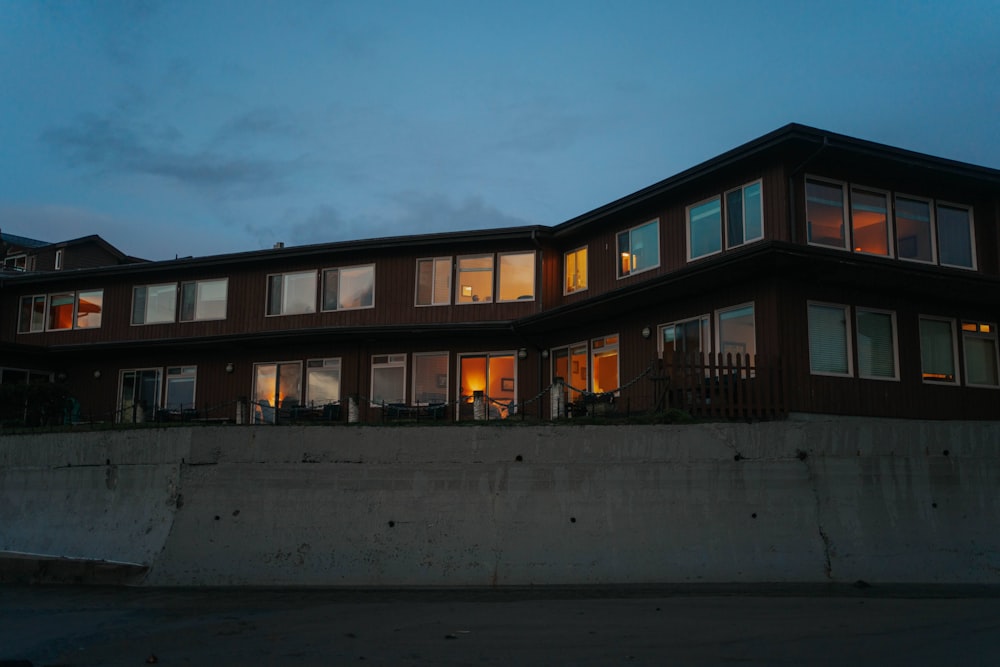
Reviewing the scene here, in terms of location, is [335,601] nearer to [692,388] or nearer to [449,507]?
[449,507]

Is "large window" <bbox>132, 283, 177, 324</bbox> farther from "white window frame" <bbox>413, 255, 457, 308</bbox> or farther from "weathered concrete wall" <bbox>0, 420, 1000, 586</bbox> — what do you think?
"weathered concrete wall" <bbox>0, 420, 1000, 586</bbox>

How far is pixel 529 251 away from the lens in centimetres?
2567

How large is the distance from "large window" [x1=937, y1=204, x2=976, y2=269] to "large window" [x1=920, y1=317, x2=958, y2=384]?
1.35 m

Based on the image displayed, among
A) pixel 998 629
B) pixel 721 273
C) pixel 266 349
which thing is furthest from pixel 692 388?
pixel 266 349

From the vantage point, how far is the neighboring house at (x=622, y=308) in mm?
18312

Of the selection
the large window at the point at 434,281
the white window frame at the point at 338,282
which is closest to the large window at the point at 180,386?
the white window frame at the point at 338,282

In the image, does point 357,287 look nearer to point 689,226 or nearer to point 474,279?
point 474,279

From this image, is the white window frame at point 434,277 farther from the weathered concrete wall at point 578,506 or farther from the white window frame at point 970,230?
the white window frame at point 970,230

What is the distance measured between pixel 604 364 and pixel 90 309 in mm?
17519

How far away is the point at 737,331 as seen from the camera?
19203 mm

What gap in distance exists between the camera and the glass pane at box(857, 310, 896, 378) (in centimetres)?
1886

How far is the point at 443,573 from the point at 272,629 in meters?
3.89

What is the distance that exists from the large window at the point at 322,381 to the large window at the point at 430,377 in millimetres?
2386

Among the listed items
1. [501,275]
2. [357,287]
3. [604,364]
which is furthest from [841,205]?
[357,287]
